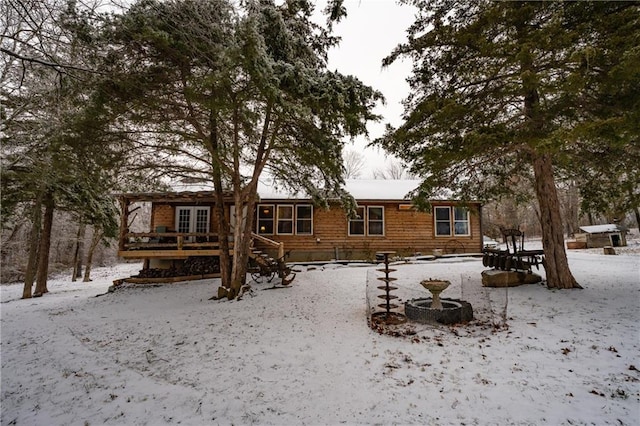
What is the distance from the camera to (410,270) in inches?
485

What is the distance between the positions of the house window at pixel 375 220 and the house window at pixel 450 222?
299 cm

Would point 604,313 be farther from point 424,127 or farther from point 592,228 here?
point 592,228

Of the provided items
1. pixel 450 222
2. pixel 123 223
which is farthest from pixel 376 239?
pixel 123 223

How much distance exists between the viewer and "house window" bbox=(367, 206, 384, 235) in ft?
54.0

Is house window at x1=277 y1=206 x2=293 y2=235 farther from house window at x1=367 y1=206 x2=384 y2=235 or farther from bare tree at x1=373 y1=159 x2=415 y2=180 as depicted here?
bare tree at x1=373 y1=159 x2=415 y2=180

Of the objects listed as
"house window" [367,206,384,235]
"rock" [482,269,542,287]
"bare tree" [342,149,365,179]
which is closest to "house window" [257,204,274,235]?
"house window" [367,206,384,235]

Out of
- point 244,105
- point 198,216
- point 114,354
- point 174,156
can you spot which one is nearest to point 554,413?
point 114,354

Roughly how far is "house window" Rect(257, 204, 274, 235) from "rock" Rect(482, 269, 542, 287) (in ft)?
33.9

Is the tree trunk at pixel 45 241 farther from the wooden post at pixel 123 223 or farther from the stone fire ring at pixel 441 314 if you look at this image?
the stone fire ring at pixel 441 314

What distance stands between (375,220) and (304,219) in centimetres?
379

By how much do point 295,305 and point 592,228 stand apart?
76.3ft

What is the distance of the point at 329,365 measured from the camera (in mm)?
4633

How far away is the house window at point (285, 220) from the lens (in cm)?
1608

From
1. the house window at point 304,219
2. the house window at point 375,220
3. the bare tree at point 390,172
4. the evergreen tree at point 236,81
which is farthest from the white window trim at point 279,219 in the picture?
the bare tree at point 390,172
